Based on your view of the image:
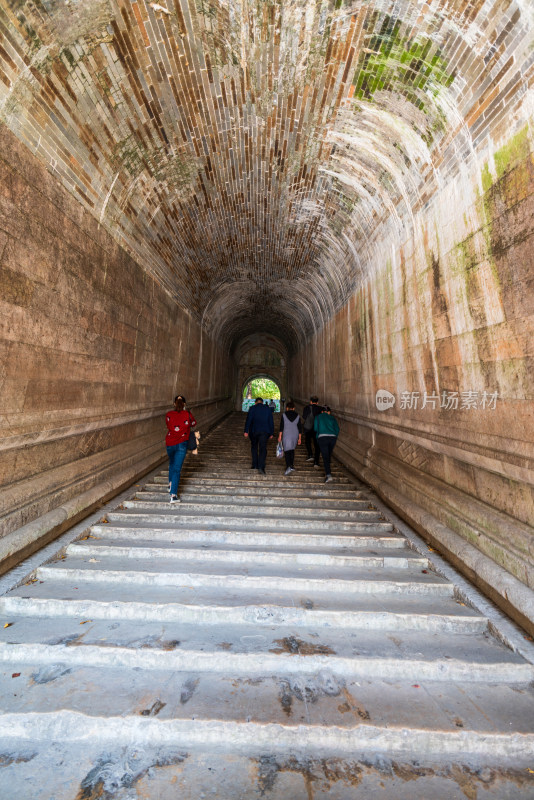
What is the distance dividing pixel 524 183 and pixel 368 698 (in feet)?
11.9

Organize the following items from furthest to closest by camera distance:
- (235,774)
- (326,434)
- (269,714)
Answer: (326,434) < (269,714) < (235,774)

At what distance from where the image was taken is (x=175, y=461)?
5285mm

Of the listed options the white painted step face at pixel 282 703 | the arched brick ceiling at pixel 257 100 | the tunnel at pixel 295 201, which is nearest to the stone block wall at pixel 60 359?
the tunnel at pixel 295 201

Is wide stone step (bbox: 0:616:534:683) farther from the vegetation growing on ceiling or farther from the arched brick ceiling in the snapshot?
the vegetation growing on ceiling

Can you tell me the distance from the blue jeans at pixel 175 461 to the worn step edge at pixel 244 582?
196cm

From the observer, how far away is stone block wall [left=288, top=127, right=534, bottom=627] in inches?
117

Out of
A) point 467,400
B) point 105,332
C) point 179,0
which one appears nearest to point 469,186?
point 467,400

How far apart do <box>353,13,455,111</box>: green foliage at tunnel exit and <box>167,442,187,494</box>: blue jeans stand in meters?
4.86

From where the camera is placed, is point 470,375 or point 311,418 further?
point 311,418

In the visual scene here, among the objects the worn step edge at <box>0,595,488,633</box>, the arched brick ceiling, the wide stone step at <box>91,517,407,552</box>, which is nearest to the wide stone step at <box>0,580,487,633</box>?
the worn step edge at <box>0,595,488,633</box>

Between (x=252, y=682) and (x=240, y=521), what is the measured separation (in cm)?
232

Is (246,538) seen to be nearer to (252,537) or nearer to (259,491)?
(252,537)

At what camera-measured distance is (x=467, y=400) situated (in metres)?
3.85

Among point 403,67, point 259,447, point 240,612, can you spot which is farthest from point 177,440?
point 403,67
